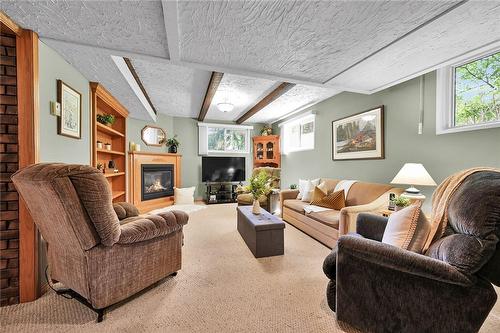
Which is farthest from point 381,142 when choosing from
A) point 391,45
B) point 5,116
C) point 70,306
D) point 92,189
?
point 5,116

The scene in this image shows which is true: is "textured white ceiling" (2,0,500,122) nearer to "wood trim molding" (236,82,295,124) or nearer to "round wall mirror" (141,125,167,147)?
"wood trim molding" (236,82,295,124)

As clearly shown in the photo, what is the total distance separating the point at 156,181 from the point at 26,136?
371 cm

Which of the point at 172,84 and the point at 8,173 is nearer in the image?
the point at 8,173

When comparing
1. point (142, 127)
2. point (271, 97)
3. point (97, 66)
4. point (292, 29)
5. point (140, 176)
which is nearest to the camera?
point (292, 29)

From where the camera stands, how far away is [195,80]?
10.6 ft

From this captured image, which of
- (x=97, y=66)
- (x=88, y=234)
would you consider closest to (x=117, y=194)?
(x=97, y=66)

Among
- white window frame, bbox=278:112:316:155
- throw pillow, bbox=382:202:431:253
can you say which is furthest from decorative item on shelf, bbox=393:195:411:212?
white window frame, bbox=278:112:316:155

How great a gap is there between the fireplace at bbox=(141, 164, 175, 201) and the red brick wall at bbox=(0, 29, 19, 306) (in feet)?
10.5

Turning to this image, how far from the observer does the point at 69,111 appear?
2.11 m

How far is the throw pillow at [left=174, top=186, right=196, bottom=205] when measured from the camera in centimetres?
533

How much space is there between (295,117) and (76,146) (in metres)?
4.36

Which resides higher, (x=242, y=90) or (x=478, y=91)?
(x=242, y=90)

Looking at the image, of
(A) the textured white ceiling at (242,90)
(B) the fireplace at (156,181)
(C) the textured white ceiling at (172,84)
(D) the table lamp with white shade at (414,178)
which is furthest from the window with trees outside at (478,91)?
(B) the fireplace at (156,181)

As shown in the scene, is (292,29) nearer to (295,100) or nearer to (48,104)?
(48,104)
